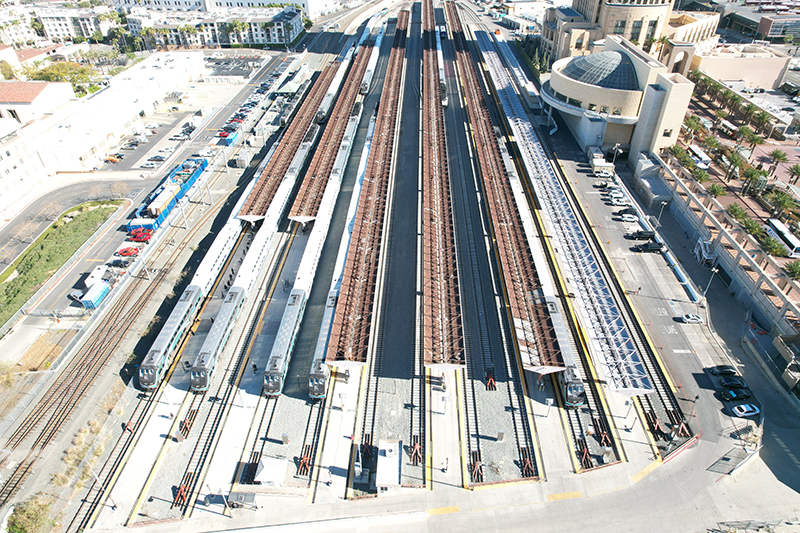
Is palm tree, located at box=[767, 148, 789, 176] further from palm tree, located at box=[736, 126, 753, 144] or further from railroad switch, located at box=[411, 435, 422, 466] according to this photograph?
railroad switch, located at box=[411, 435, 422, 466]

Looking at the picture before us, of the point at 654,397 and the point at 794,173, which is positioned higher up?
the point at 794,173

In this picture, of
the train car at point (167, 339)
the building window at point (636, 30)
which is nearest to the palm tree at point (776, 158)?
the building window at point (636, 30)

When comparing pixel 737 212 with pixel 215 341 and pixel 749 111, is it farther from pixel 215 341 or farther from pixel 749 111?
pixel 215 341

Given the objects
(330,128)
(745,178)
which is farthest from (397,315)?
(745,178)

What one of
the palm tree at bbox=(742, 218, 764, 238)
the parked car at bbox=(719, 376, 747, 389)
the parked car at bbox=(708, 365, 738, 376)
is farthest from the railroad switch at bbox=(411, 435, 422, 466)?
the palm tree at bbox=(742, 218, 764, 238)

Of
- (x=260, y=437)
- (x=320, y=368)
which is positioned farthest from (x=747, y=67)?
(x=260, y=437)

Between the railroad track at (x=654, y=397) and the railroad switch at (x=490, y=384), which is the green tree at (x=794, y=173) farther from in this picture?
the railroad switch at (x=490, y=384)

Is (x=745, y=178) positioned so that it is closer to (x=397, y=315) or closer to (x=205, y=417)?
(x=397, y=315)
